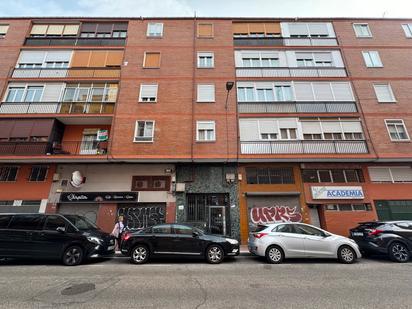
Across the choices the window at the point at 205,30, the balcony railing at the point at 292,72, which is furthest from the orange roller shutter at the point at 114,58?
the balcony railing at the point at 292,72

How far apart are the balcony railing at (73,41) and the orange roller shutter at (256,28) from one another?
34.8ft

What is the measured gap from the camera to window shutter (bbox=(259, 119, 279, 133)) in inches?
553

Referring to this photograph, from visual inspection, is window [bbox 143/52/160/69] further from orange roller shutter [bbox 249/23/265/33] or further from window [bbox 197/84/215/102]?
orange roller shutter [bbox 249/23/265/33]

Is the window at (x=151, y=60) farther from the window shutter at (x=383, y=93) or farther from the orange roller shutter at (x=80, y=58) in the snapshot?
the window shutter at (x=383, y=93)

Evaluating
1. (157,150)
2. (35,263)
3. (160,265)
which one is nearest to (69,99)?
(157,150)

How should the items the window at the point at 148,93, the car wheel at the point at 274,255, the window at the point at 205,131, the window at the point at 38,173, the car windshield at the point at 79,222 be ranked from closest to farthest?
1. the car wheel at the point at 274,255
2. the car windshield at the point at 79,222
3. the window at the point at 38,173
4. the window at the point at 205,131
5. the window at the point at 148,93

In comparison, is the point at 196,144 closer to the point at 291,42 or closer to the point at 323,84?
the point at 323,84

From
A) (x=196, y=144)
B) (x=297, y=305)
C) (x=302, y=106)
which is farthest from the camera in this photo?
(x=302, y=106)

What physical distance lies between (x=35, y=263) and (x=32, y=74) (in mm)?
13807

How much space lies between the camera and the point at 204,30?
17.2m

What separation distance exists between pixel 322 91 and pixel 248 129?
20.8ft

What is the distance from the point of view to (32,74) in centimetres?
1510

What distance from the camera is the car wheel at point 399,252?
8080mm

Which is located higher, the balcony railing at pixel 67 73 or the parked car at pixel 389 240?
the balcony railing at pixel 67 73
